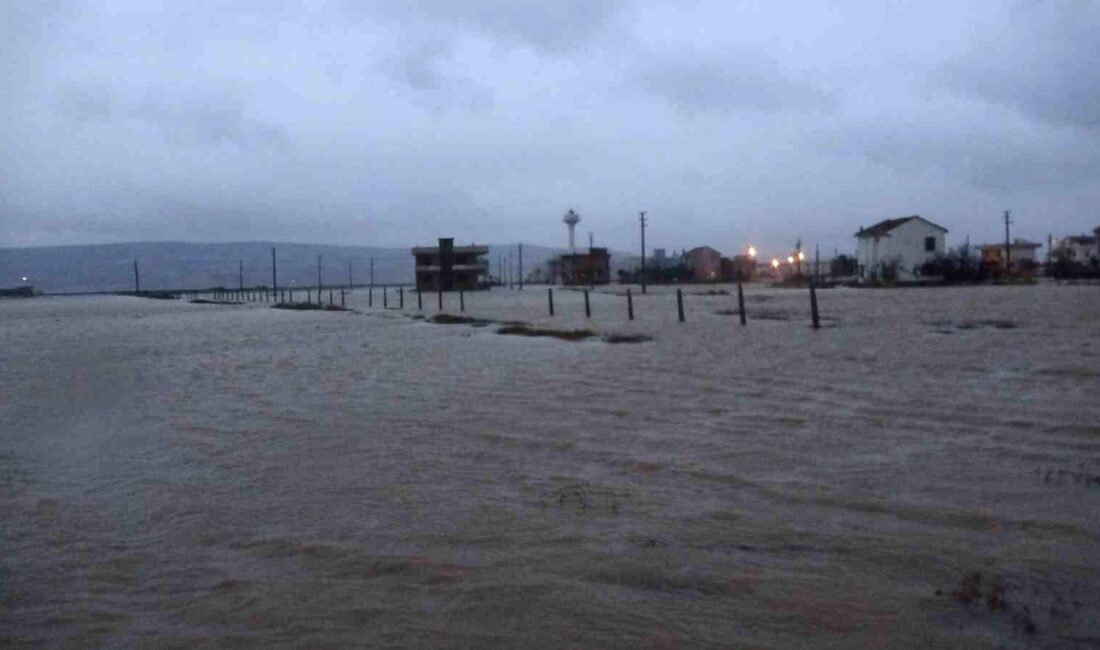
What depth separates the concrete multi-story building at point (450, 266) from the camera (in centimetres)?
7519

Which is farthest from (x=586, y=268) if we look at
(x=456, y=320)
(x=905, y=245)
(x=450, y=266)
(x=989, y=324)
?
(x=989, y=324)

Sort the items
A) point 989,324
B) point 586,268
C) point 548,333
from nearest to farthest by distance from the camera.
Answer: point 989,324 < point 548,333 < point 586,268

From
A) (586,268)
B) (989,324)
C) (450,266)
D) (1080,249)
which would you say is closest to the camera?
(989,324)

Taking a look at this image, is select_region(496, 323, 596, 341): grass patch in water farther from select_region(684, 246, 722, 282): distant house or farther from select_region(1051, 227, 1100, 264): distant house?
select_region(684, 246, 722, 282): distant house

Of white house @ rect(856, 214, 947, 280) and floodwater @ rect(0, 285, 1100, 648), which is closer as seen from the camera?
floodwater @ rect(0, 285, 1100, 648)

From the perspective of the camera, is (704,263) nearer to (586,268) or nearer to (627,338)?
(586,268)

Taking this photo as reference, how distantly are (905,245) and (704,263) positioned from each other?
3711 centimetres

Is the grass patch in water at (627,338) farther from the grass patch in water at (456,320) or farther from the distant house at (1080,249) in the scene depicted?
the distant house at (1080,249)

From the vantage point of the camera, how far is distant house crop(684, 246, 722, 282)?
9359 cm

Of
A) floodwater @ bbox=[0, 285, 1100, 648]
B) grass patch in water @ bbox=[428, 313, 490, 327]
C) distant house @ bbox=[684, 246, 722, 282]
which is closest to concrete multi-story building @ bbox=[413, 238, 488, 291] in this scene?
distant house @ bbox=[684, 246, 722, 282]

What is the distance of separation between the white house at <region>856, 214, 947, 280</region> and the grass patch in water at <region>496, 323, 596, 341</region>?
4031 cm

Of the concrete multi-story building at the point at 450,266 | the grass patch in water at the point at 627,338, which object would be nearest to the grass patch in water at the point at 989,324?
the grass patch in water at the point at 627,338

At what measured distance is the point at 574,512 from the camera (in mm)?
5719

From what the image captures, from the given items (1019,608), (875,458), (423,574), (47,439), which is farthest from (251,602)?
(47,439)
